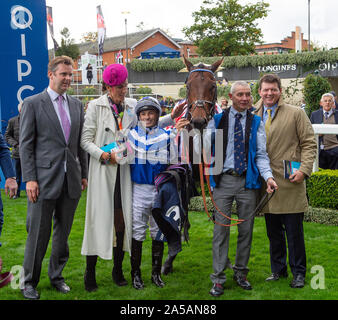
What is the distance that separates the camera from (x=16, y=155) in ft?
30.1

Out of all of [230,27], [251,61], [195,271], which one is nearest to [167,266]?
[195,271]

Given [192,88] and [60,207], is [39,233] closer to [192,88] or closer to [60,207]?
[60,207]

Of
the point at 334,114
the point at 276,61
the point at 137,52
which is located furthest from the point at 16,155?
A: the point at 137,52

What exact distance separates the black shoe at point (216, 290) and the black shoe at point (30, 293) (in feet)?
5.17

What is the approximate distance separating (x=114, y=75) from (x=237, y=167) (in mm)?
1386

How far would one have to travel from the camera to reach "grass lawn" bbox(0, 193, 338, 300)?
13.4 ft

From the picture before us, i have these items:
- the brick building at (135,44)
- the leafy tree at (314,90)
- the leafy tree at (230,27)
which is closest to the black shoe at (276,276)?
the leafy tree at (314,90)

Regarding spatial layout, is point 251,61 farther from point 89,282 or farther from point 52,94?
point 89,282

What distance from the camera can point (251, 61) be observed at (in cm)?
3306

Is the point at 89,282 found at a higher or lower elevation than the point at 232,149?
lower

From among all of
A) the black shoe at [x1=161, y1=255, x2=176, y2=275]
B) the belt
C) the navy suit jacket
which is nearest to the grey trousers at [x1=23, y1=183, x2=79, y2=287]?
the navy suit jacket

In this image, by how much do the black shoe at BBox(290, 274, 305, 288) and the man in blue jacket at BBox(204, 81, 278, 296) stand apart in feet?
1.81

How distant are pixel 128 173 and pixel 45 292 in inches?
53.8

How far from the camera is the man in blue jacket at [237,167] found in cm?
404
